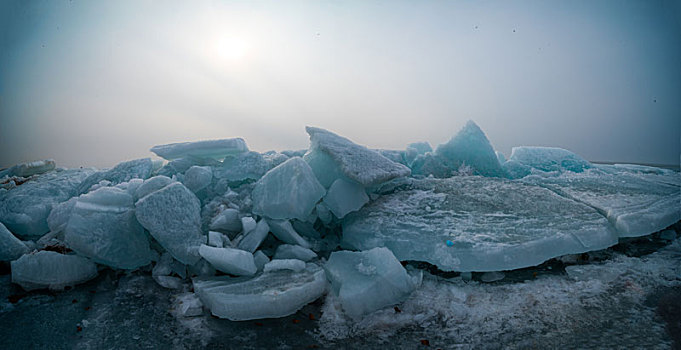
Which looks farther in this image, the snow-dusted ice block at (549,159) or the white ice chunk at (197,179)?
the snow-dusted ice block at (549,159)

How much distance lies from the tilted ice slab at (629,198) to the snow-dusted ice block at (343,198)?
176 cm

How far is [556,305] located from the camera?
1.71m

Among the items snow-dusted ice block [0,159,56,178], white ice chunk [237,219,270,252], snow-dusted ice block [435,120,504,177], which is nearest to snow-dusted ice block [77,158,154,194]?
white ice chunk [237,219,270,252]

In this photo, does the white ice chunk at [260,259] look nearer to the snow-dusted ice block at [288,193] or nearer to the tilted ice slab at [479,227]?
the snow-dusted ice block at [288,193]

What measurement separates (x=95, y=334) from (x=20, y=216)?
2082 mm

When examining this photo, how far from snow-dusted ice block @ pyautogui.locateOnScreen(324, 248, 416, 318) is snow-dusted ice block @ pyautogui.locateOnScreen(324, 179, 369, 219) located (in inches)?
20.7

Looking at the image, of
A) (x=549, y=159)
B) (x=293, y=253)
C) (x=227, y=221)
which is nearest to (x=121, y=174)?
(x=227, y=221)

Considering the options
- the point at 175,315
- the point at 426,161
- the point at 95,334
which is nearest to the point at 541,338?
the point at 175,315

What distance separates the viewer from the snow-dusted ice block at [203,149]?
328 cm

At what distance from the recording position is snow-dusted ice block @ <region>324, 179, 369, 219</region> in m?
2.42

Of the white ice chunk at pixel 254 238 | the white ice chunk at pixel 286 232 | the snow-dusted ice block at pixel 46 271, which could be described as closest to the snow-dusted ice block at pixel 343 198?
the white ice chunk at pixel 286 232

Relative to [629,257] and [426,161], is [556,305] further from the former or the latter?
[426,161]

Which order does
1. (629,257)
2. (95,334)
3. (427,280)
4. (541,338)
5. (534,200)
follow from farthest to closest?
(534,200) < (629,257) < (427,280) < (95,334) < (541,338)

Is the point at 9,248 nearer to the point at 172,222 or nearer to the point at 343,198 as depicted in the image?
the point at 172,222
